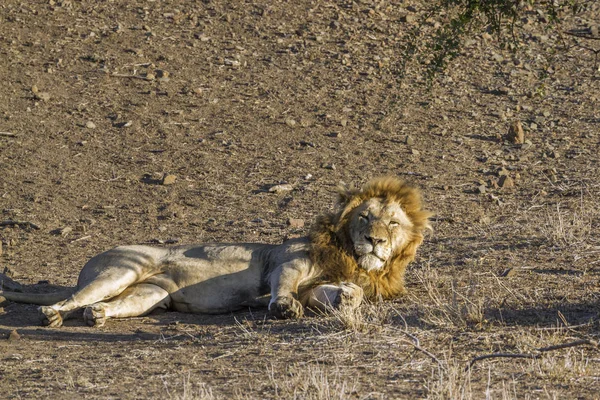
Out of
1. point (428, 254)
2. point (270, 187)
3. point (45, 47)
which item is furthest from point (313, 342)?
point (45, 47)

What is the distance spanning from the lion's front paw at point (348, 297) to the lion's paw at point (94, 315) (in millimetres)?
1745

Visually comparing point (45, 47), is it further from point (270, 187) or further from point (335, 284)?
point (335, 284)

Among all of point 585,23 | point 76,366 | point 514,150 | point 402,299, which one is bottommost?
point 76,366

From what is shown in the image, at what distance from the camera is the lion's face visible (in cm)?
796

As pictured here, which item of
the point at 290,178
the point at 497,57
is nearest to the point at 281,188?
the point at 290,178

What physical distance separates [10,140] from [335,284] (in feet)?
22.5

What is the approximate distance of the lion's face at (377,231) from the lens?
7961 millimetres

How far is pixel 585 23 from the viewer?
16.6 metres

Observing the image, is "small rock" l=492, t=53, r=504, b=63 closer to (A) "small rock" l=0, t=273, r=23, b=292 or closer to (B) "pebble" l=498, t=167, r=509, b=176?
(B) "pebble" l=498, t=167, r=509, b=176

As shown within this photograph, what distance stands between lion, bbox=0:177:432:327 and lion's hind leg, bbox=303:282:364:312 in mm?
11

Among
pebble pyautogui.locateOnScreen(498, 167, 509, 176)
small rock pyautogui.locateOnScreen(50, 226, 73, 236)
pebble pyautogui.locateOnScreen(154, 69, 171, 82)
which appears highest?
pebble pyautogui.locateOnScreen(154, 69, 171, 82)

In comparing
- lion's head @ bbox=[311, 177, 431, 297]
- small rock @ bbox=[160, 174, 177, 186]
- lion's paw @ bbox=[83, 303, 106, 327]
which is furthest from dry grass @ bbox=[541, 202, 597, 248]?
small rock @ bbox=[160, 174, 177, 186]

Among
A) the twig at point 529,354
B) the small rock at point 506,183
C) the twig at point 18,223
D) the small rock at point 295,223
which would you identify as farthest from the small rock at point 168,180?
the twig at point 529,354

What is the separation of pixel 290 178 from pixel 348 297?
5.11m
